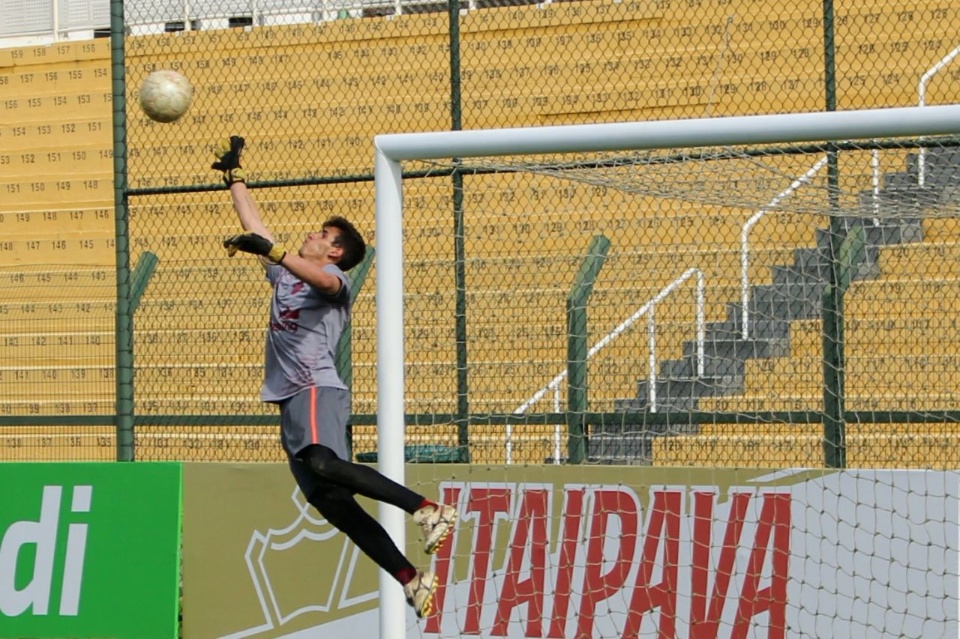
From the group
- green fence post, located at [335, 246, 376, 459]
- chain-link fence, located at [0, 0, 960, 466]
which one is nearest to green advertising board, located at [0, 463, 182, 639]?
chain-link fence, located at [0, 0, 960, 466]

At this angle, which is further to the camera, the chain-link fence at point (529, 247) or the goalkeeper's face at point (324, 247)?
the chain-link fence at point (529, 247)

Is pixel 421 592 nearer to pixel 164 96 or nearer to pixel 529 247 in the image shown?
pixel 529 247

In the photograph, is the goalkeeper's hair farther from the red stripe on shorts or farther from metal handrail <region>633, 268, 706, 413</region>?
metal handrail <region>633, 268, 706, 413</region>

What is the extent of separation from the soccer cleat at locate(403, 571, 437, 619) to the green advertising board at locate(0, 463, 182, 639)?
280 cm

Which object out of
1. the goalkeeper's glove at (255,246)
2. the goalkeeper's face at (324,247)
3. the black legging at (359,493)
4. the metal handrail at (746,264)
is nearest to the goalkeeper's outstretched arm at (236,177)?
the goalkeeper's face at (324,247)

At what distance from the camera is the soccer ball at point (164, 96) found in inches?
278

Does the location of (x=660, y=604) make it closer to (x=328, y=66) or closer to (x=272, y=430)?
(x=272, y=430)

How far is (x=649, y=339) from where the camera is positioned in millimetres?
7523

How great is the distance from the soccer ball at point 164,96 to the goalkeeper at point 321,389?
2.24 feet

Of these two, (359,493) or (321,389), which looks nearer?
(359,493)

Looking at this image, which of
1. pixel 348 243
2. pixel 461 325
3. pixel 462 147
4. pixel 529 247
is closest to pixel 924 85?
pixel 529 247

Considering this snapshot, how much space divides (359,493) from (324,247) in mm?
1231

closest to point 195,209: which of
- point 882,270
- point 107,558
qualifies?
point 107,558

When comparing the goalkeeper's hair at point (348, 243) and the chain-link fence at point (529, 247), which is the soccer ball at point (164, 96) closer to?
the goalkeeper's hair at point (348, 243)
